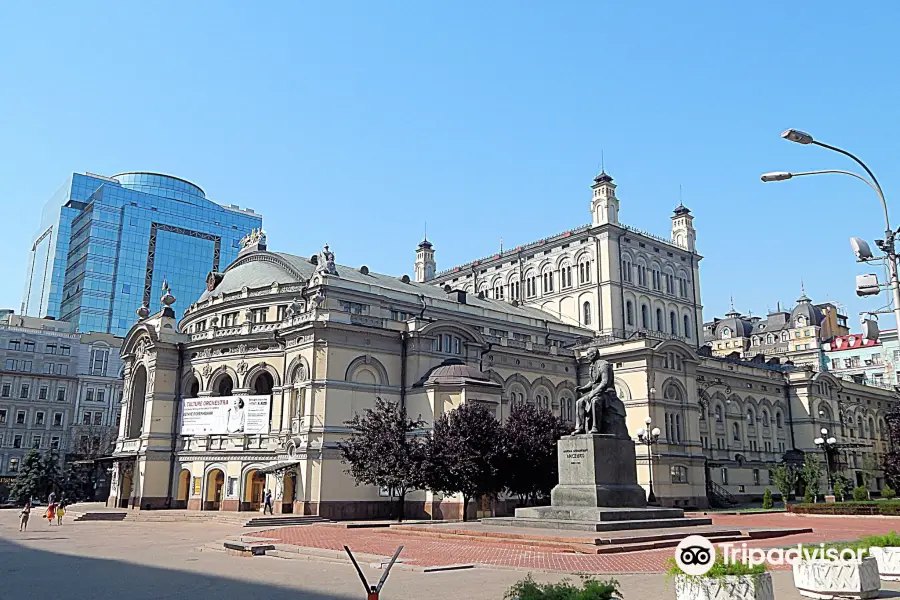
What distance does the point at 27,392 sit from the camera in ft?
263

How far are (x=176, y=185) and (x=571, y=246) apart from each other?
9413cm

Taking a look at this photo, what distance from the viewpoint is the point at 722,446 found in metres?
64.4

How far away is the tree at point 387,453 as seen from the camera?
38625 mm

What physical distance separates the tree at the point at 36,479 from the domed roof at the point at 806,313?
92984mm

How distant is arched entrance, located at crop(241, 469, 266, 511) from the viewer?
155 ft

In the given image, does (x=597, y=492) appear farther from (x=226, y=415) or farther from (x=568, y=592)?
(x=226, y=415)

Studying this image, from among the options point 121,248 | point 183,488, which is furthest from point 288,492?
point 121,248

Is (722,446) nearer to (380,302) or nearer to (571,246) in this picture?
(571,246)

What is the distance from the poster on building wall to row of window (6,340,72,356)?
4015 centimetres

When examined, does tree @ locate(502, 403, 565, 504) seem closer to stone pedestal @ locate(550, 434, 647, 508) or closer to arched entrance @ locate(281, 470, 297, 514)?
arched entrance @ locate(281, 470, 297, 514)

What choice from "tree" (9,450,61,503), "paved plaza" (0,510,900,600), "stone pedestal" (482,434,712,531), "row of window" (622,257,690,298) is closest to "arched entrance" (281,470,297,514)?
"paved plaza" (0,510,900,600)

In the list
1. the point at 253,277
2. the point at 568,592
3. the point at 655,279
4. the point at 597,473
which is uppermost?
the point at 655,279

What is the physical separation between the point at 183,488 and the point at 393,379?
1602cm

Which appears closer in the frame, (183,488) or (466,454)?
(466,454)
